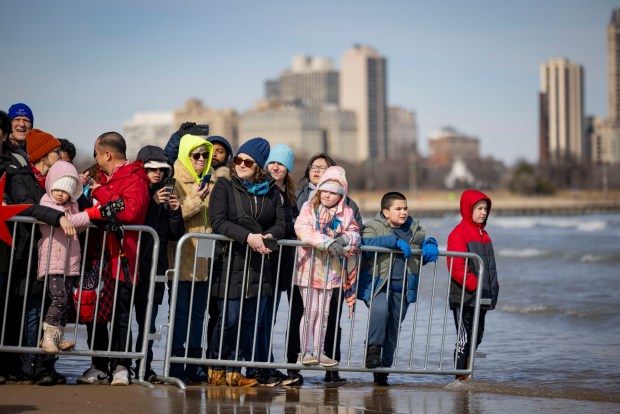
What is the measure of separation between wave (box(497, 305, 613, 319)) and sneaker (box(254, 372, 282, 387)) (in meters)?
8.04

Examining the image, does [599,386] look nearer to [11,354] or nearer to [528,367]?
[528,367]

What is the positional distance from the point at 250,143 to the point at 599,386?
12.6 ft

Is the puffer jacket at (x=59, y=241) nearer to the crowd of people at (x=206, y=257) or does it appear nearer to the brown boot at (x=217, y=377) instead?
the crowd of people at (x=206, y=257)

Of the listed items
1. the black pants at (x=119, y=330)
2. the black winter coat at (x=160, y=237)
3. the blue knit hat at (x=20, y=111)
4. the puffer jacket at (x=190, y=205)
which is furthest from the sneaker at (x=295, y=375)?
the blue knit hat at (x=20, y=111)

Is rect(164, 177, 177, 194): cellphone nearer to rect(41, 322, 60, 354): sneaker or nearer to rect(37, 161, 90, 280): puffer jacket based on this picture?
rect(37, 161, 90, 280): puffer jacket

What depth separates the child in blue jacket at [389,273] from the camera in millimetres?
8578

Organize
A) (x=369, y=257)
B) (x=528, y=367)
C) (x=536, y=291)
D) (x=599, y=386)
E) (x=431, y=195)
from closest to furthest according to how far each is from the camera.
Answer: (x=369, y=257) → (x=599, y=386) → (x=528, y=367) → (x=536, y=291) → (x=431, y=195)

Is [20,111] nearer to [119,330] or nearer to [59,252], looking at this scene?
[59,252]

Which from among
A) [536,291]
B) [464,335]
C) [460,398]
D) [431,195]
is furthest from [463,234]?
[431,195]

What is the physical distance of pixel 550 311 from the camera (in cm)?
1606

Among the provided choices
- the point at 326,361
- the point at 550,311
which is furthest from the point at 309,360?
the point at 550,311

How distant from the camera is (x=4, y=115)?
796cm

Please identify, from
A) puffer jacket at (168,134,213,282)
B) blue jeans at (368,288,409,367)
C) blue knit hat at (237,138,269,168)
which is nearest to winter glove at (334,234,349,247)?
A: blue jeans at (368,288,409,367)

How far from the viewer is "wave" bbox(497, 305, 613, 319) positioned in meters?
15.4
